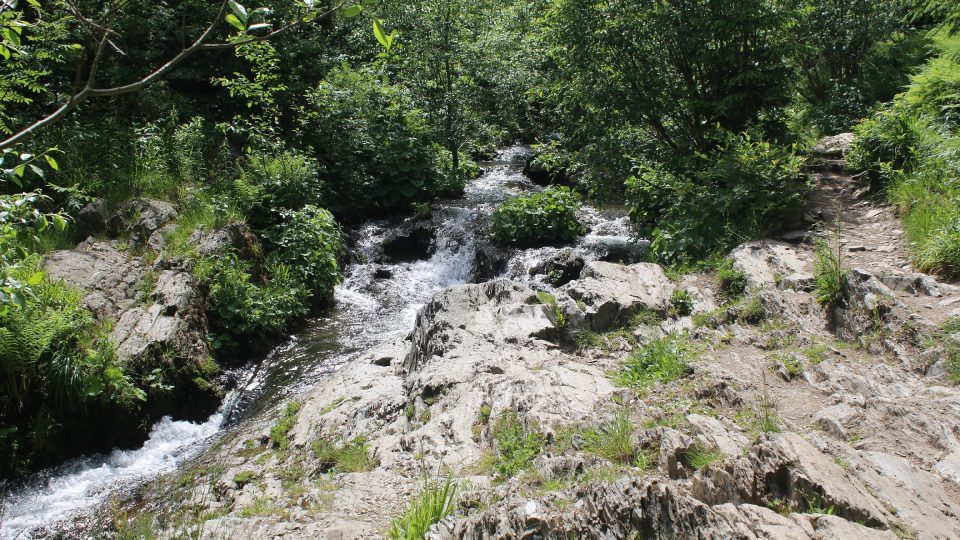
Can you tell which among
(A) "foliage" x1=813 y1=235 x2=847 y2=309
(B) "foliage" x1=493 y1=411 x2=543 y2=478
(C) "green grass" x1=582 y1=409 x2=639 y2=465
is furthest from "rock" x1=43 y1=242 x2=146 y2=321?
(A) "foliage" x1=813 y1=235 x2=847 y2=309

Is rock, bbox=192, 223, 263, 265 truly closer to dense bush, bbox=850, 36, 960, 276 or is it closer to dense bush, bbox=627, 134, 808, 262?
dense bush, bbox=627, 134, 808, 262

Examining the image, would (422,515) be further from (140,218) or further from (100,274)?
(140,218)

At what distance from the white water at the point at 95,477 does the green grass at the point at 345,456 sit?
8.16 feet

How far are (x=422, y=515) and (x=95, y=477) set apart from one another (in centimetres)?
509

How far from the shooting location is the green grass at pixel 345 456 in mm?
5095

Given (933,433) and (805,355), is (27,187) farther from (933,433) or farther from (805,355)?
(933,433)

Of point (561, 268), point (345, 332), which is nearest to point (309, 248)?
point (345, 332)

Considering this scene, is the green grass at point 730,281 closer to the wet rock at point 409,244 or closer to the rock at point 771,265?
the rock at point 771,265

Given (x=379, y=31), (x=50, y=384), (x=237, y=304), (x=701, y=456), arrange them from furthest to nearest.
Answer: (x=237, y=304)
(x=50, y=384)
(x=701, y=456)
(x=379, y=31)

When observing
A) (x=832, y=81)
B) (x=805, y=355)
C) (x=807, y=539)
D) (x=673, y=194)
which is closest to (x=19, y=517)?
(x=807, y=539)

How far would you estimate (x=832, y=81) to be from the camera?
532 inches

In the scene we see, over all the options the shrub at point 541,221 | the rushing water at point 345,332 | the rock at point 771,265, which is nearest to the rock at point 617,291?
the rock at point 771,265

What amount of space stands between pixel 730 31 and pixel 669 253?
13.2 feet

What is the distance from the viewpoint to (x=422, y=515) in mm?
3594
